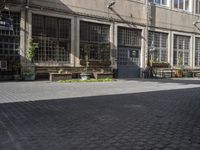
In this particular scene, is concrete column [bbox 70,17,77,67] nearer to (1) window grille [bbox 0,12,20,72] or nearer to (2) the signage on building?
(1) window grille [bbox 0,12,20,72]

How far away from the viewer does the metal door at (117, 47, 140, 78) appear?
68.8 ft

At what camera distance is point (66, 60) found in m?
18.0

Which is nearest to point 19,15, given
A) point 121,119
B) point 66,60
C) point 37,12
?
point 37,12

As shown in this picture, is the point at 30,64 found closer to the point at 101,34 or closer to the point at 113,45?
the point at 101,34

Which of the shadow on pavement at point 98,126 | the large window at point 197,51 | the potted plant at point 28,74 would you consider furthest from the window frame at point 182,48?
the shadow on pavement at point 98,126

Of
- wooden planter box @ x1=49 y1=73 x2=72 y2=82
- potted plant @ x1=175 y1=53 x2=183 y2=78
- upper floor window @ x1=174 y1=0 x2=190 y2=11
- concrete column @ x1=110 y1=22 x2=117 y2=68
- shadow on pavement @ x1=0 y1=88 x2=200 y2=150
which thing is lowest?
shadow on pavement @ x1=0 y1=88 x2=200 y2=150

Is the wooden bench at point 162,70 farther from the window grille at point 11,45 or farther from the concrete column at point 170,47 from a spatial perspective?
the window grille at point 11,45

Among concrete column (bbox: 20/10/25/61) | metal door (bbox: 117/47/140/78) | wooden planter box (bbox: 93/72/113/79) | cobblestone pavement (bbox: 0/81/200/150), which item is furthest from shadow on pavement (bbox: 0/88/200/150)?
metal door (bbox: 117/47/140/78)

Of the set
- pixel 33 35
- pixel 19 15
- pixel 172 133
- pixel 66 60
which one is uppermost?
pixel 19 15

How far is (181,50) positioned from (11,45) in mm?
16145

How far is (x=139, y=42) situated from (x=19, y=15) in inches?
389

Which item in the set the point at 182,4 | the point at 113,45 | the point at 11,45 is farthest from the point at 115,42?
the point at 182,4

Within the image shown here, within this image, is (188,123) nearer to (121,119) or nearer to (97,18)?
(121,119)

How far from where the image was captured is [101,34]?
1978 cm
